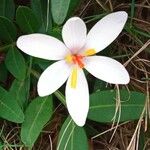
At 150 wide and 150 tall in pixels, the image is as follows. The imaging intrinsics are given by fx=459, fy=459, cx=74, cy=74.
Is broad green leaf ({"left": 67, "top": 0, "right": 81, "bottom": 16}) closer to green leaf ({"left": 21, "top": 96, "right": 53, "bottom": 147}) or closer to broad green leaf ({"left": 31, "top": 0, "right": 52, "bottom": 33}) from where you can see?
broad green leaf ({"left": 31, "top": 0, "right": 52, "bottom": 33})

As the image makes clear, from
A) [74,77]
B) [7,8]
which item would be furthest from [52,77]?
[7,8]

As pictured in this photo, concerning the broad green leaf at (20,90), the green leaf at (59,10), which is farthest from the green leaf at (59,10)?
the broad green leaf at (20,90)

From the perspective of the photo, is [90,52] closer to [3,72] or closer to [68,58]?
[68,58]

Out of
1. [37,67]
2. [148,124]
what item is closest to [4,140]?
[37,67]

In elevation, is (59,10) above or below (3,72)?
above

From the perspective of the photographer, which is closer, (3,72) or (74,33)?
(74,33)

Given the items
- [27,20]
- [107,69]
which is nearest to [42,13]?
[27,20]
